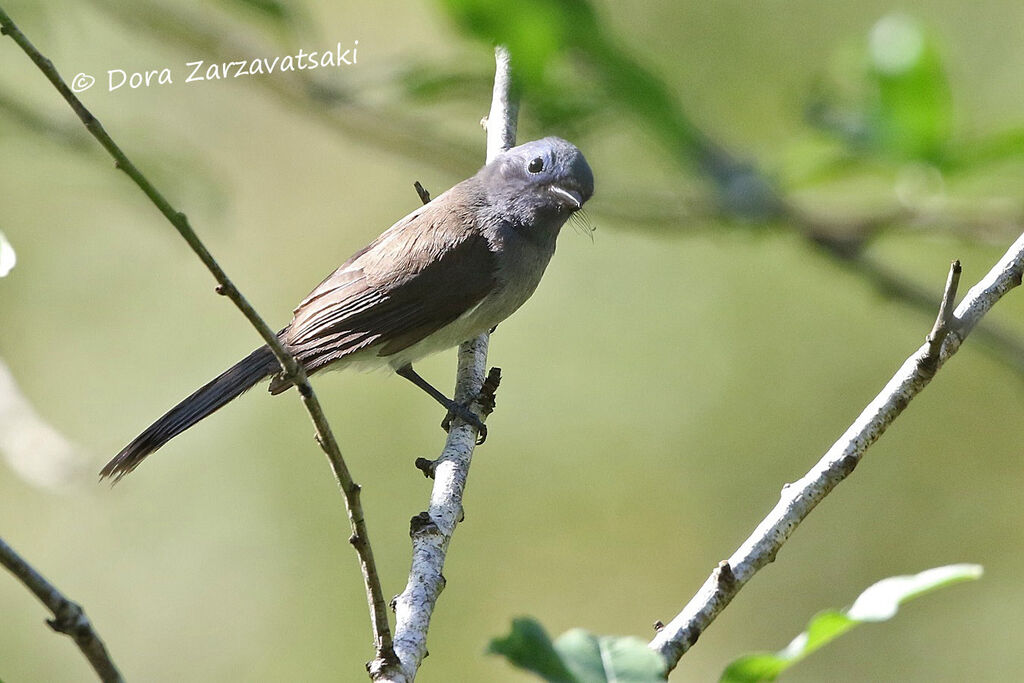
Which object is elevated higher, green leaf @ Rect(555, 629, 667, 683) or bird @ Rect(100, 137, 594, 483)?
bird @ Rect(100, 137, 594, 483)

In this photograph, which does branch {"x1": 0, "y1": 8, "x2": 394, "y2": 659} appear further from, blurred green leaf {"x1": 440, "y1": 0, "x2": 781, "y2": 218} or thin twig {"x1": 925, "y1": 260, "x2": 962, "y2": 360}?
thin twig {"x1": 925, "y1": 260, "x2": 962, "y2": 360}

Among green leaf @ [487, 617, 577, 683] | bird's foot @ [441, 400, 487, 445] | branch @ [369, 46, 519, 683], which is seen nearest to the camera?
green leaf @ [487, 617, 577, 683]

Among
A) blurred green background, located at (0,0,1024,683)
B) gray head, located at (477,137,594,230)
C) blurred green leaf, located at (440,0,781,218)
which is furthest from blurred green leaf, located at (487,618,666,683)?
blurred green background, located at (0,0,1024,683)

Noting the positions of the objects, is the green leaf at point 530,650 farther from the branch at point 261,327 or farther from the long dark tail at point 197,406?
the long dark tail at point 197,406

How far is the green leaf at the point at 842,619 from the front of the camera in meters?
1.37

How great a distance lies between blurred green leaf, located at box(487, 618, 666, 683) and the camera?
1253mm

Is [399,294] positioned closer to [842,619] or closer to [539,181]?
[539,181]

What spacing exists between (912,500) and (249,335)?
3.51 meters

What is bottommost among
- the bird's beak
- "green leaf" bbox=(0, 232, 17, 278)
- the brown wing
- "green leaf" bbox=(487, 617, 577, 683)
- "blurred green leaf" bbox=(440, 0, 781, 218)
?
"green leaf" bbox=(487, 617, 577, 683)

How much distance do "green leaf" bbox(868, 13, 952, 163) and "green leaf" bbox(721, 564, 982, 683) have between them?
0.89 meters

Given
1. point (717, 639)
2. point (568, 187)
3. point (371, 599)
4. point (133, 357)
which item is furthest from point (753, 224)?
point (133, 357)

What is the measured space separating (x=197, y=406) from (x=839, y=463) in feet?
7.23

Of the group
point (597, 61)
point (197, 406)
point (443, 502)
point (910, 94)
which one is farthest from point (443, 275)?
point (597, 61)

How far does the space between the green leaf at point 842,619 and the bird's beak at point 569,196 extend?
251cm
